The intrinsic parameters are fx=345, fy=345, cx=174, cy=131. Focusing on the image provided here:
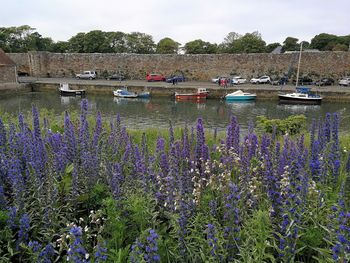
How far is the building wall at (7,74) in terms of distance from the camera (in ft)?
147

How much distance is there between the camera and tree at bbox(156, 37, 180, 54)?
281 feet

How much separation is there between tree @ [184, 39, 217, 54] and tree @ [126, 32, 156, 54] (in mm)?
9929

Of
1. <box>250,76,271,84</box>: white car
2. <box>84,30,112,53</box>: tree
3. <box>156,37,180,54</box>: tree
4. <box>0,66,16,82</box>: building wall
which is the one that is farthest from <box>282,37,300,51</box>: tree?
<box>0,66,16,82</box>: building wall

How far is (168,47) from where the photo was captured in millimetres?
86062

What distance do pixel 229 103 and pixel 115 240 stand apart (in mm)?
35993

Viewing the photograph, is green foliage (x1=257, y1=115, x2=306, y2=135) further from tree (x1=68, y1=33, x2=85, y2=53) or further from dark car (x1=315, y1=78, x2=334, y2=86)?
tree (x1=68, y1=33, x2=85, y2=53)

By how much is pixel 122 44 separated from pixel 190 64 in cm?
3876

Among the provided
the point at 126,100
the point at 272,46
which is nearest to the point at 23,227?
the point at 126,100

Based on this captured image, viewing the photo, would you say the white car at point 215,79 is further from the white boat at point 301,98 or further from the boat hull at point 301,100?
the boat hull at point 301,100

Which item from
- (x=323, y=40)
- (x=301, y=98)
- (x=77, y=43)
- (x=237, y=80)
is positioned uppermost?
(x=323, y=40)

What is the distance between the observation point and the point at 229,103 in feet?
126

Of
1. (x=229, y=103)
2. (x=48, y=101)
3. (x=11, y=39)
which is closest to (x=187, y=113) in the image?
(x=229, y=103)

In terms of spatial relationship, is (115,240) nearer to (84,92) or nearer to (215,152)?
(215,152)

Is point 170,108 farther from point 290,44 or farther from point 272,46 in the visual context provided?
Result: point 290,44
